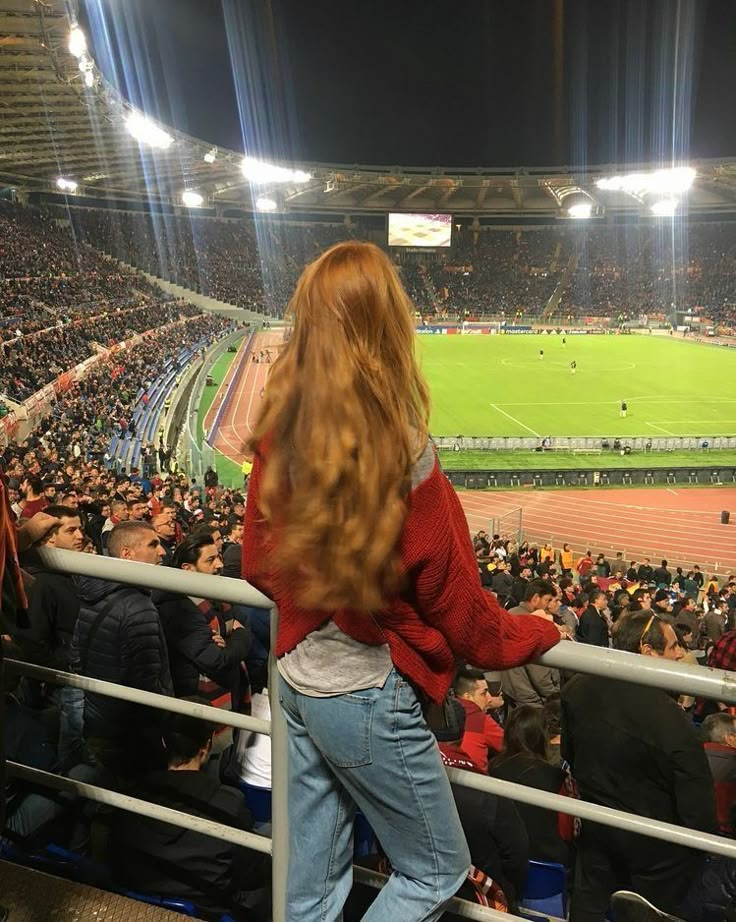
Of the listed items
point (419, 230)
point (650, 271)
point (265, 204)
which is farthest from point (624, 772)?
point (650, 271)

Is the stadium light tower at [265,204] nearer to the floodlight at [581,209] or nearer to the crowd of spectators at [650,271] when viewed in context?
the crowd of spectators at [650,271]

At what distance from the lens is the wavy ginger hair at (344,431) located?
1564 millimetres

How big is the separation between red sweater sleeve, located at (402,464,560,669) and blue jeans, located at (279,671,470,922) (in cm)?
17

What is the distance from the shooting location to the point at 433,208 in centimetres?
7888

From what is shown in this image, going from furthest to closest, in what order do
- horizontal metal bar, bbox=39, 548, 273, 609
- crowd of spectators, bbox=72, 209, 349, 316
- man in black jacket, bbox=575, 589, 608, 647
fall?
crowd of spectators, bbox=72, 209, 349, 316
man in black jacket, bbox=575, 589, 608, 647
horizontal metal bar, bbox=39, 548, 273, 609

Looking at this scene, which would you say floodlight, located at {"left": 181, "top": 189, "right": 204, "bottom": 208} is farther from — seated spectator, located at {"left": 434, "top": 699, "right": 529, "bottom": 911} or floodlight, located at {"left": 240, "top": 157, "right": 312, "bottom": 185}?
seated spectator, located at {"left": 434, "top": 699, "right": 529, "bottom": 911}

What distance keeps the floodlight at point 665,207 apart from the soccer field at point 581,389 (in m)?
26.1

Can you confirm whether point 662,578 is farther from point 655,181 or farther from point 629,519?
point 655,181

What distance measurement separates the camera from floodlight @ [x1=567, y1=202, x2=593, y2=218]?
249 feet

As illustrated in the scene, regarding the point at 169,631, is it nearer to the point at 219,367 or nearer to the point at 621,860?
the point at 621,860

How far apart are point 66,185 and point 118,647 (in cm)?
5645

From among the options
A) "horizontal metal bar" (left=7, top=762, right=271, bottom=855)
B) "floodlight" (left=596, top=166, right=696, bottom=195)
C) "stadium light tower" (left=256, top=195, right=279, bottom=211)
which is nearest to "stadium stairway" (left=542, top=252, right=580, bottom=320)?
"floodlight" (left=596, top=166, right=696, bottom=195)

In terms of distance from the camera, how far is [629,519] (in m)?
22.4

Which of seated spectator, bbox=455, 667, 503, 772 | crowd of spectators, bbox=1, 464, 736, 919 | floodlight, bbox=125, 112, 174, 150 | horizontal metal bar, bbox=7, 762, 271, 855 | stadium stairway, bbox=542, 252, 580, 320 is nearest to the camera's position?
horizontal metal bar, bbox=7, 762, 271, 855
